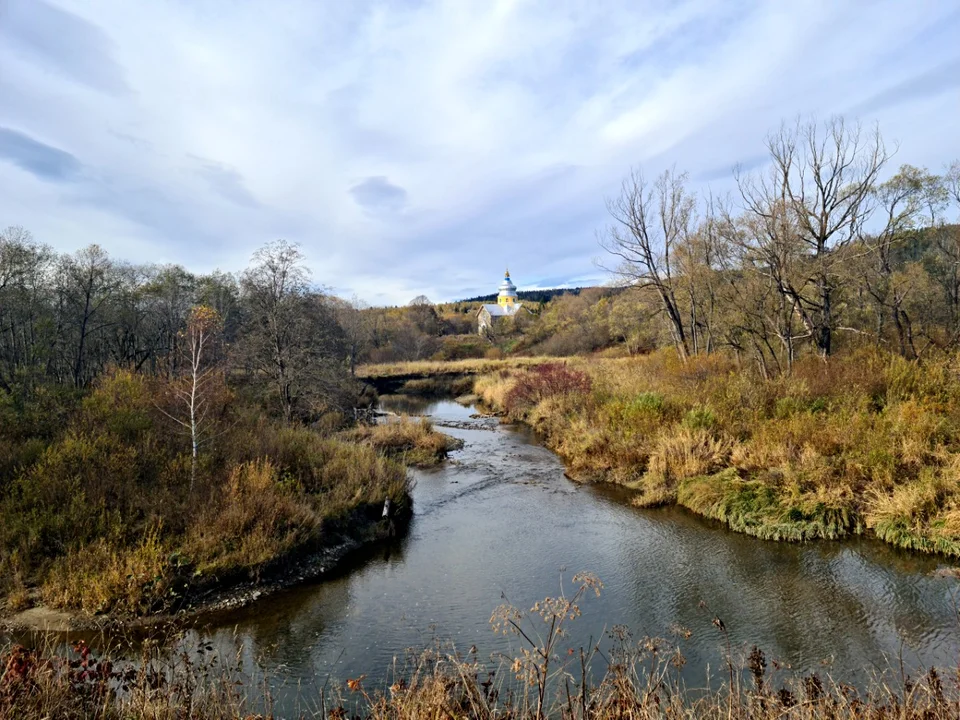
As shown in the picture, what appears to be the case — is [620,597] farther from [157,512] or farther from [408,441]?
[408,441]

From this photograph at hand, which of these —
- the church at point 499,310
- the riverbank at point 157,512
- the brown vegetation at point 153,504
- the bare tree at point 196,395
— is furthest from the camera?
the church at point 499,310

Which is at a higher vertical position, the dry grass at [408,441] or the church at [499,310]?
the church at [499,310]

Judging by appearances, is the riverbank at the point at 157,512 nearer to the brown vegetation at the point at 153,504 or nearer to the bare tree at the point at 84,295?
the brown vegetation at the point at 153,504

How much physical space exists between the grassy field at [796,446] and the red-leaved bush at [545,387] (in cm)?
376

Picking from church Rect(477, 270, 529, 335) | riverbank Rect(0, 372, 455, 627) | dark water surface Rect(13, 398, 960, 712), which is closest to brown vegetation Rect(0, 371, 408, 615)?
riverbank Rect(0, 372, 455, 627)

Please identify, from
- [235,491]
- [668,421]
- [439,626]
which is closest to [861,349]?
[668,421]

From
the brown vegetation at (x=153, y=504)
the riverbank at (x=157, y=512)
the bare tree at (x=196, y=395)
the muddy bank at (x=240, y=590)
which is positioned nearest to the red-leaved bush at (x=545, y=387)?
the riverbank at (x=157, y=512)

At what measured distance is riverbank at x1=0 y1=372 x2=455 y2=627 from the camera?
8.26 metres

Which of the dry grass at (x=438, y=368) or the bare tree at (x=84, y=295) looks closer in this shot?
the bare tree at (x=84, y=295)

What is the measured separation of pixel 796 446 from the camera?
12.6 meters

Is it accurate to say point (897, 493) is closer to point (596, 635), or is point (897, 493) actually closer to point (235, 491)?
point (596, 635)

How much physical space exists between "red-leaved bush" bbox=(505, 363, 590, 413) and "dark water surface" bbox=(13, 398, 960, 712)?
1166 centimetres

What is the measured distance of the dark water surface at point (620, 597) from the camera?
6.91 meters

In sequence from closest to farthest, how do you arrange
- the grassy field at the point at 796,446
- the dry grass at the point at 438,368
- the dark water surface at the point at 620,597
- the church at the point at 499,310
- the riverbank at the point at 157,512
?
the dark water surface at the point at 620,597
the riverbank at the point at 157,512
the grassy field at the point at 796,446
the dry grass at the point at 438,368
the church at the point at 499,310
